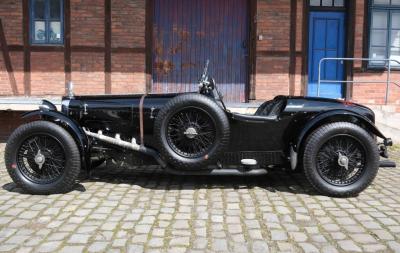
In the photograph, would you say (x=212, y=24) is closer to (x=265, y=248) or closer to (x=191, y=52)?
(x=191, y=52)

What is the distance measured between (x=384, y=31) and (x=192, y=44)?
4.23m

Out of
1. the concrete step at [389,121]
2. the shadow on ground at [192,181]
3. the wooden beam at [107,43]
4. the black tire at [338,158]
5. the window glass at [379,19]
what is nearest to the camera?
the black tire at [338,158]

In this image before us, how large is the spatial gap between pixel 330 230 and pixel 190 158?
5.47 ft

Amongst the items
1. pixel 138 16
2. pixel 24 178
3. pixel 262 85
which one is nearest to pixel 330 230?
pixel 24 178

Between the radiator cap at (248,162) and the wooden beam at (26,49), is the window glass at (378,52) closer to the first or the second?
the radiator cap at (248,162)

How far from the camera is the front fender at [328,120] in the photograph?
4969mm

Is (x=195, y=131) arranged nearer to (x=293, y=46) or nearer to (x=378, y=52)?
(x=293, y=46)

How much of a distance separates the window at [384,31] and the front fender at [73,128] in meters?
7.35

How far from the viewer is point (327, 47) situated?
10602 mm

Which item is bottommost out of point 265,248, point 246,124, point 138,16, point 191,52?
point 265,248

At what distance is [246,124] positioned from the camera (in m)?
5.11

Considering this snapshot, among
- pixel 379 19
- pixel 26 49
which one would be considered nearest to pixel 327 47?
pixel 379 19

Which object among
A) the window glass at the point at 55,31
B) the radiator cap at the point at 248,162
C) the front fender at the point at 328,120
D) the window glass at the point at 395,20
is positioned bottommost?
the radiator cap at the point at 248,162

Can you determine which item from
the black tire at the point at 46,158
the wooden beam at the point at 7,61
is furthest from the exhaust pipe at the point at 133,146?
the wooden beam at the point at 7,61
